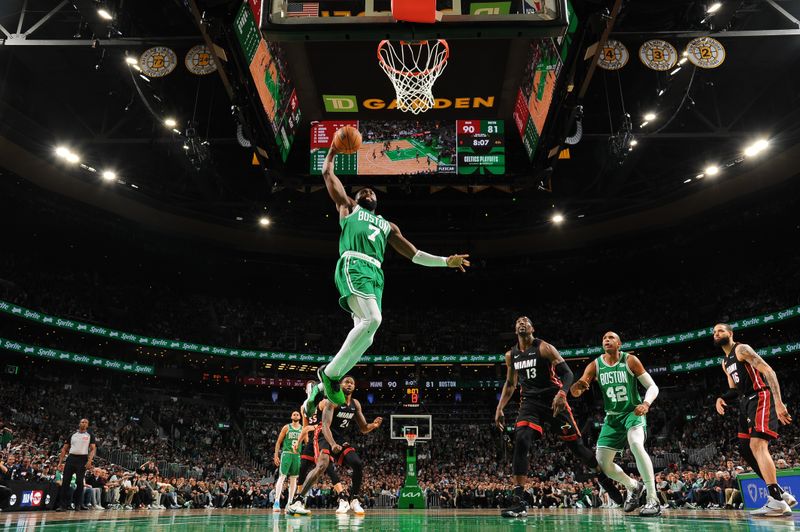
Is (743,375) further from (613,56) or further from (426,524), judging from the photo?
(613,56)

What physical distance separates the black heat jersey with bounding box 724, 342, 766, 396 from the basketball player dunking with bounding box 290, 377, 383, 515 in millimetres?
5096

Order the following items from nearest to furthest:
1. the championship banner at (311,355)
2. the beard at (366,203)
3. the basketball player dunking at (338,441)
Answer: the beard at (366,203)
the basketball player dunking at (338,441)
the championship banner at (311,355)

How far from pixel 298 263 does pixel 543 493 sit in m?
21.2

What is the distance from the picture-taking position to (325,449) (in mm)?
9023

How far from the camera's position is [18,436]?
22.9 m

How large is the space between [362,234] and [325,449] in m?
4.80

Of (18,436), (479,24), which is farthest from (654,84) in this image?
(18,436)

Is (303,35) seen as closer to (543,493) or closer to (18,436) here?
(543,493)

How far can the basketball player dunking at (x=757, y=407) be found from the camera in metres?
7.13

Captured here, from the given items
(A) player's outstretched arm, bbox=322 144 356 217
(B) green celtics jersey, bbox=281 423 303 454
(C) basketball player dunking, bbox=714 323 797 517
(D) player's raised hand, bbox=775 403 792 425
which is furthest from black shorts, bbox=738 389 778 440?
(B) green celtics jersey, bbox=281 423 303 454

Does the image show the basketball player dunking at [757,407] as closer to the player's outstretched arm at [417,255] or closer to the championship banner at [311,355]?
the player's outstretched arm at [417,255]

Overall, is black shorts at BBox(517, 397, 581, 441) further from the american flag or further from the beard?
the american flag

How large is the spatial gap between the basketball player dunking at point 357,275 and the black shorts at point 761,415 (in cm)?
462

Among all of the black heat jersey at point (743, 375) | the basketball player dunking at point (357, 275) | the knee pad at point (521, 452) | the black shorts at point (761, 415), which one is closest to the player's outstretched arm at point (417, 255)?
the basketball player dunking at point (357, 275)
